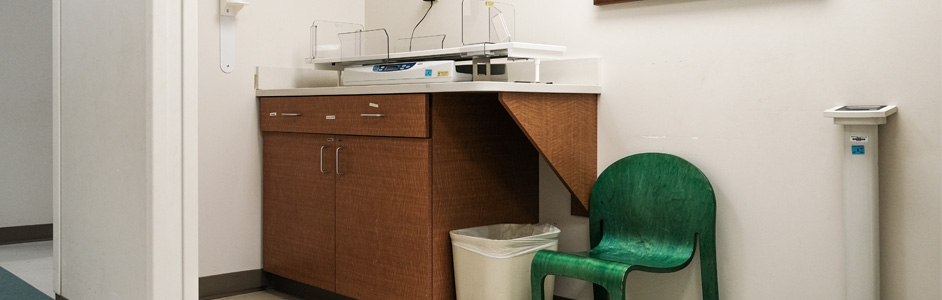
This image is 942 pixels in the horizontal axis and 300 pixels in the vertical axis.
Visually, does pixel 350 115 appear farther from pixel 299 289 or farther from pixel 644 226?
pixel 644 226

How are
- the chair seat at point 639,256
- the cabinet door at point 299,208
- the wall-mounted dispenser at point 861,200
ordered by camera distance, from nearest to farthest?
the wall-mounted dispenser at point 861,200
the chair seat at point 639,256
the cabinet door at point 299,208

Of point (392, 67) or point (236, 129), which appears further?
point (236, 129)

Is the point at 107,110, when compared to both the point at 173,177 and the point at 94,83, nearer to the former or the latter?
the point at 94,83

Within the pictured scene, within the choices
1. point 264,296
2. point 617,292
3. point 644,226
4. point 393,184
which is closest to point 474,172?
point 393,184

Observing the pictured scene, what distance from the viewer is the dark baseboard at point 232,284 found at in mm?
3664

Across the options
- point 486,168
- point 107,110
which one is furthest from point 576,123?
point 107,110

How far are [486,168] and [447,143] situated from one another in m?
0.23

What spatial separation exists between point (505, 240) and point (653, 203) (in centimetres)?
52

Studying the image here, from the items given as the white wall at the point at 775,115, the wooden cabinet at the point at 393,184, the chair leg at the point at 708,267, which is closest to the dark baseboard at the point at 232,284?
the wooden cabinet at the point at 393,184

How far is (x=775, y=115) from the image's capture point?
261cm

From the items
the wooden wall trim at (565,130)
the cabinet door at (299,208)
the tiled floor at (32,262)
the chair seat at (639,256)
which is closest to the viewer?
the chair seat at (639,256)

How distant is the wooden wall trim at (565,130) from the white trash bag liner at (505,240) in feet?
0.60

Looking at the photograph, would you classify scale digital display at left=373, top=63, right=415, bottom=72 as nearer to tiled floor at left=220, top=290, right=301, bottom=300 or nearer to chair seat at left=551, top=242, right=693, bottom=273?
chair seat at left=551, top=242, right=693, bottom=273

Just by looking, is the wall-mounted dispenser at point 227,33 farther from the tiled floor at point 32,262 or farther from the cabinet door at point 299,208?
the tiled floor at point 32,262
